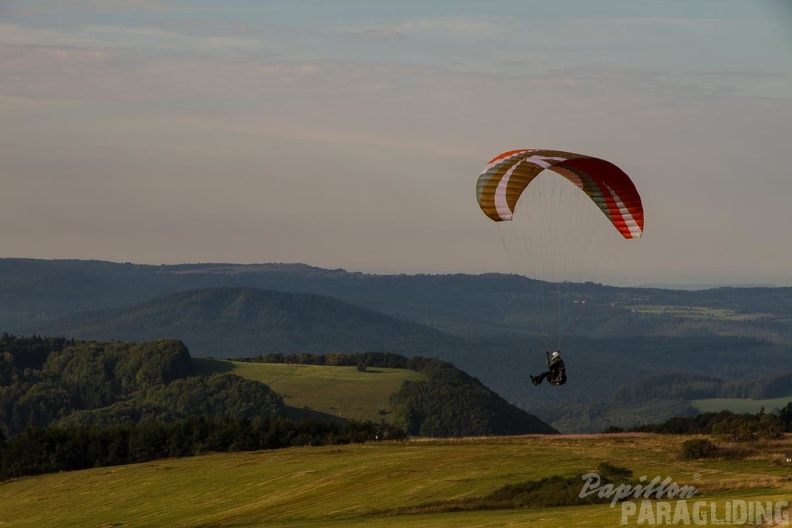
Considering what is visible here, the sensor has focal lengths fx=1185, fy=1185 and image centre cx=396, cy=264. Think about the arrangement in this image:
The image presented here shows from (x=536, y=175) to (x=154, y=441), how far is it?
7085cm

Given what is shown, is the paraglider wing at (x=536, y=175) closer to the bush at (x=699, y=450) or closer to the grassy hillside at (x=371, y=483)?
the grassy hillside at (x=371, y=483)

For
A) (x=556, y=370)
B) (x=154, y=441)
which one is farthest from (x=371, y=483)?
(x=154, y=441)

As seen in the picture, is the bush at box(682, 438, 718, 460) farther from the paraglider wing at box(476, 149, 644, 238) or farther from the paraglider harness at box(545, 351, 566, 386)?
the paraglider harness at box(545, 351, 566, 386)

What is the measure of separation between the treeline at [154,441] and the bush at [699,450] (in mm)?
42281

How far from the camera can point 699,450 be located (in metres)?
74.2

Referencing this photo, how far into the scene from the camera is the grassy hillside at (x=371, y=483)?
61125 millimetres

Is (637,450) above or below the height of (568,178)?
below

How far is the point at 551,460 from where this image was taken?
77.9m

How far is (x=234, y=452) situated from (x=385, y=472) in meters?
34.6

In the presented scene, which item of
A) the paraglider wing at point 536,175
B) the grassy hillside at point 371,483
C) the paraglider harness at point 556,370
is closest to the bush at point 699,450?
the grassy hillside at point 371,483

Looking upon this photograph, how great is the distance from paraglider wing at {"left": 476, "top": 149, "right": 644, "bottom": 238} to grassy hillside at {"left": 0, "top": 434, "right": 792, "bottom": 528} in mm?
14459

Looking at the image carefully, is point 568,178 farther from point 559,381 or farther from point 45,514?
point 45,514

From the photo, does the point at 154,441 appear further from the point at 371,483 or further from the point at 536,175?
the point at 536,175

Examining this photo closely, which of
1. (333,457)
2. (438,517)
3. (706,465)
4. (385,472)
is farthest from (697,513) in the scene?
(333,457)
